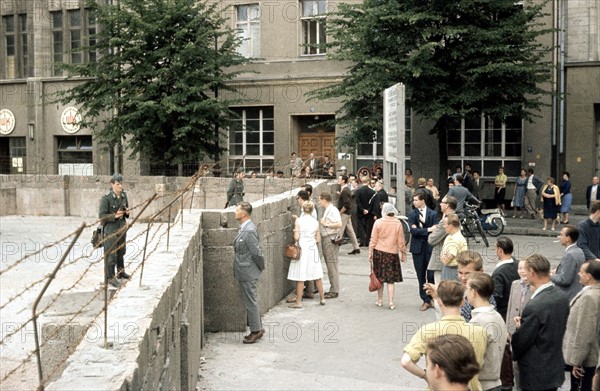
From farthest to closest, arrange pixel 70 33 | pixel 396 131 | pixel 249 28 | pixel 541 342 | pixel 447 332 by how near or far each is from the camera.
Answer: pixel 70 33 < pixel 249 28 < pixel 396 131 < pixel 541 342 < pixel 447 332

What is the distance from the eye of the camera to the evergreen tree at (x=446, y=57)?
2478 cm

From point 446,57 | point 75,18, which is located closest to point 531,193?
point 446,57

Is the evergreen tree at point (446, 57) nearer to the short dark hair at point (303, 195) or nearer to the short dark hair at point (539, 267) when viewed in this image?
the short dark hair at point (303, 195)

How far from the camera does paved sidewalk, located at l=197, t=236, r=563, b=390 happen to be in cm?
948

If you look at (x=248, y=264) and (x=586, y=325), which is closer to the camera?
(x=586, y=325)

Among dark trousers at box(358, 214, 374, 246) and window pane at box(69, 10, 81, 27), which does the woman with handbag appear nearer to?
dark trousers at box(358, 214, 374, 246)

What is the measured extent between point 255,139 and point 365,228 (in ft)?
49.6

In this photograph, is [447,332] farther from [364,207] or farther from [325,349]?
[364,207]

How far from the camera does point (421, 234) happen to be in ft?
42.5

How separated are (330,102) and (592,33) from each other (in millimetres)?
10262

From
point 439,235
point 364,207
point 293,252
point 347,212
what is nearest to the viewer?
point 439,235

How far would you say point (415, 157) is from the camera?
3156 centimetres

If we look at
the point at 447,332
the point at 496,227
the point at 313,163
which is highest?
the point at 313,163

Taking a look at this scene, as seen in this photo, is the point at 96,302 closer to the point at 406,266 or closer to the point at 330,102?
the point at 406,266
